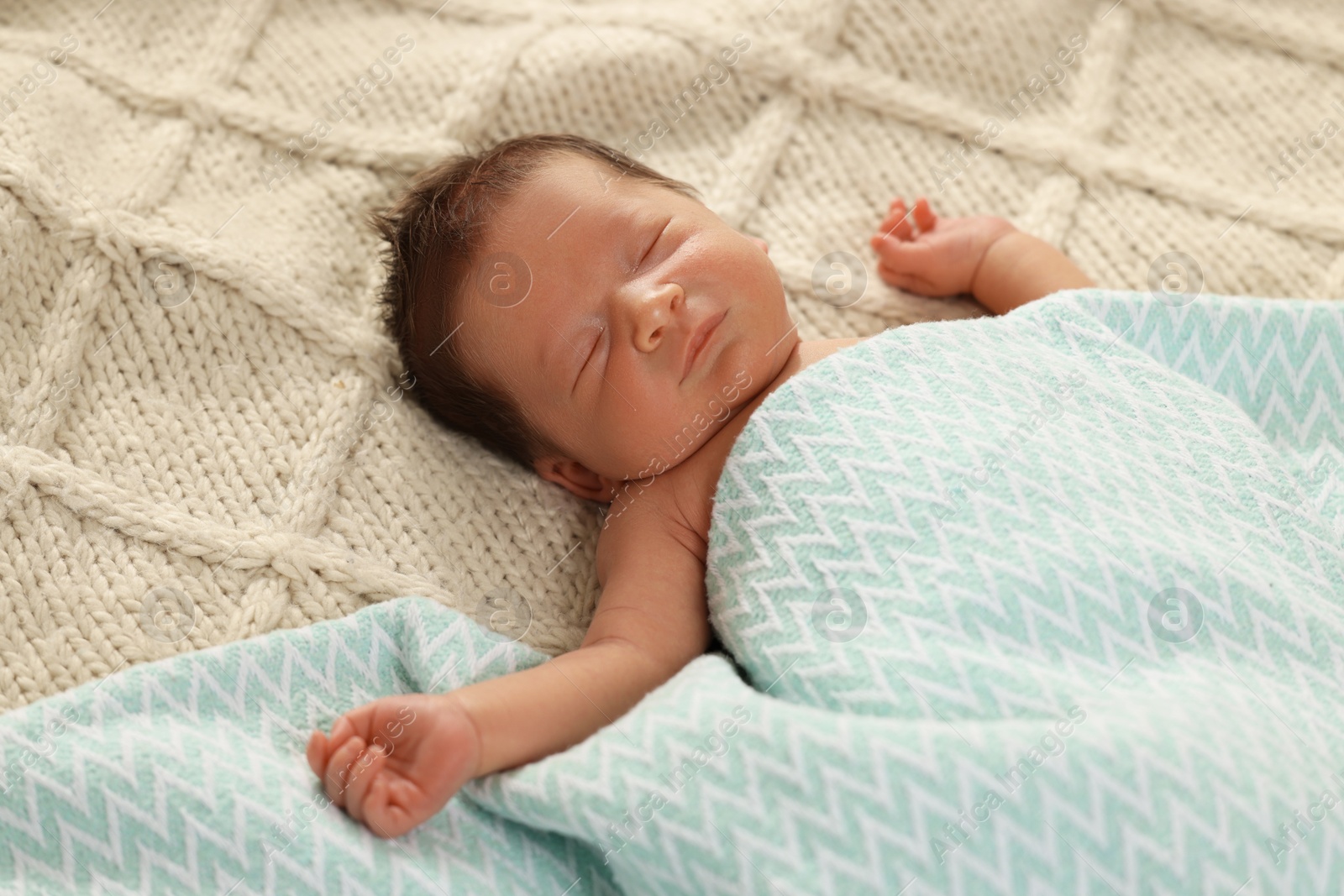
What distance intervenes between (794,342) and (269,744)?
80cm

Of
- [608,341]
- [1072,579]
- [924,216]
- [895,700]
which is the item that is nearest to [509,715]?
[895,700]

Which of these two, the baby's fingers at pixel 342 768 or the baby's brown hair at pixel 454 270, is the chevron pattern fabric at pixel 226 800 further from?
the baby's brown hair at pixel 454 270

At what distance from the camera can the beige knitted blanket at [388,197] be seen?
128 centimetres

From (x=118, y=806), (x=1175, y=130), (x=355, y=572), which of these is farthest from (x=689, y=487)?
(x=1175, y=130)

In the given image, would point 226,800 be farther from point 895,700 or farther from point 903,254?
point 903,254

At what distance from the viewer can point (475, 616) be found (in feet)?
4.40

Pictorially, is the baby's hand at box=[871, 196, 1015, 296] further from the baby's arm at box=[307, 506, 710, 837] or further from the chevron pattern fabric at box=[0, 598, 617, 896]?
the chevron pattern fabric at box=[0, 598, 617, 896]

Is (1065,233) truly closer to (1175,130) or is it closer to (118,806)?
(1175,130)

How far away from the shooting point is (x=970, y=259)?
1626mm

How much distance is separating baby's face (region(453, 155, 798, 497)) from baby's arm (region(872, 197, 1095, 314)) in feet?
1.06

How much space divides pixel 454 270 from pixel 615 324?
0.24 meters

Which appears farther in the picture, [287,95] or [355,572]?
[287,95]

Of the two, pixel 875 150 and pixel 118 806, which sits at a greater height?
→ pixel 875 150

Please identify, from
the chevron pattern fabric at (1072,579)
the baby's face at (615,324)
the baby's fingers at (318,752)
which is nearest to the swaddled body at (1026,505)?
the chevron pattern fabric at (1072,579)
